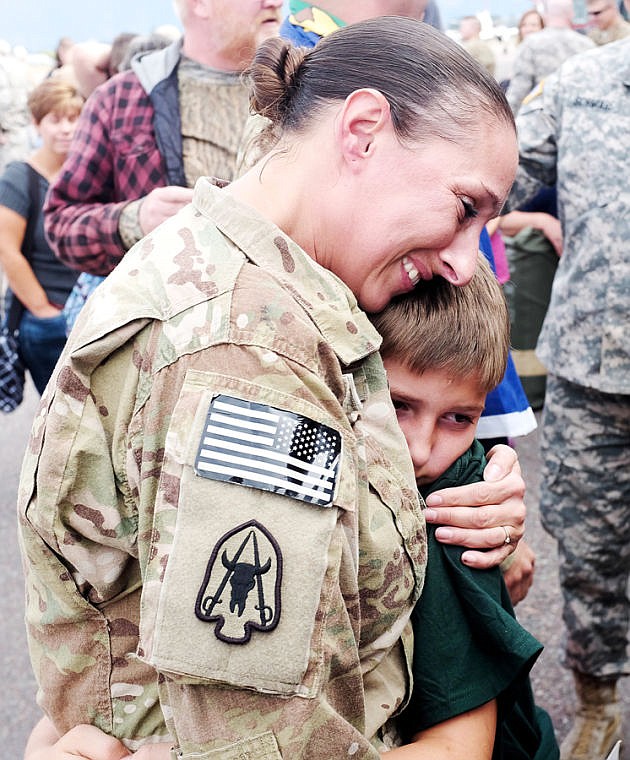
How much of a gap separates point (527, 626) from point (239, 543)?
3.00 m

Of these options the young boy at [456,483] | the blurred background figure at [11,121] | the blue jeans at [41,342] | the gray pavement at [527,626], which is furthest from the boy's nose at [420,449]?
the blurred background figure at [11,121]

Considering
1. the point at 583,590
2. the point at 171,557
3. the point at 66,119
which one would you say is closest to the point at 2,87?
the point at 66,119

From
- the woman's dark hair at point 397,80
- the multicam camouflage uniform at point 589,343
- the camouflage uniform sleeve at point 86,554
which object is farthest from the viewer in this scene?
the multicam camouflage uniform at point 589,343

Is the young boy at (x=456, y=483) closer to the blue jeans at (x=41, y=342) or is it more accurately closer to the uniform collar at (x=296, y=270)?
the uniform collar at (x=296, y=270)

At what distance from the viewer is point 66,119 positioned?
4.41 m

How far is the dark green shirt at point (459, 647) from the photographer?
1339 millimetres

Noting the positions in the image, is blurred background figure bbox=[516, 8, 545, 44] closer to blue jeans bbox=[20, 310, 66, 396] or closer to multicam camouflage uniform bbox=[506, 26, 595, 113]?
multicam camouflage uniform bbox=[506, 26, 595, 113]

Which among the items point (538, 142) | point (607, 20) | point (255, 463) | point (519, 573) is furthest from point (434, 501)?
point (607, 20)

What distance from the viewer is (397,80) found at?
119 centimetres

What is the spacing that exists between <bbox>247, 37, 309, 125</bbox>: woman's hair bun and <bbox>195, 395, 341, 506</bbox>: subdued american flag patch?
500 millimetres

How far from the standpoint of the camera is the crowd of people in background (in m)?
1.04

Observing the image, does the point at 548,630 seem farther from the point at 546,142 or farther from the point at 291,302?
the point at 291,302

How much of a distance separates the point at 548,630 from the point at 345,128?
115 inches

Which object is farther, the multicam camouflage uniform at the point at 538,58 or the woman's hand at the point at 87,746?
the multicam camouflage uniform at the point at 538,58
